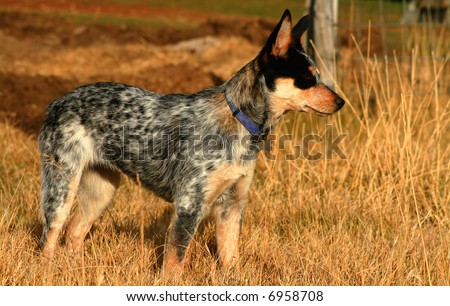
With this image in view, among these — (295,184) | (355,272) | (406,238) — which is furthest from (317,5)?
(355,272)

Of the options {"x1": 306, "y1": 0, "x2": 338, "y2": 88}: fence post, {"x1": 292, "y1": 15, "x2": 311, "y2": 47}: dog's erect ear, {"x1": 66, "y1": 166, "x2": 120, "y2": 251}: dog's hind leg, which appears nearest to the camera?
{"x1": 292, "y1": 15, "x2": 311, "y2": 47}: dog's erect ear

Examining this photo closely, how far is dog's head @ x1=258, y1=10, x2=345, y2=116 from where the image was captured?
17.2 feet

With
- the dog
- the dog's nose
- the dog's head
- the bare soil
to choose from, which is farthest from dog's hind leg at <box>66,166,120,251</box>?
the bare soil

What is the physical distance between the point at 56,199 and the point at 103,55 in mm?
9018

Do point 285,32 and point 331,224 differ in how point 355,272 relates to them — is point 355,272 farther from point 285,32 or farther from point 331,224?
point 285,32

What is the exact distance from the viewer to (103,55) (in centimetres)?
1430

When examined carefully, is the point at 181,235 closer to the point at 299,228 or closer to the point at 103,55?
the point at 299,228

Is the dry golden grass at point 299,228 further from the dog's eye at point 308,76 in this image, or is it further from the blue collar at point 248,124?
the dog's eye at point 308,76

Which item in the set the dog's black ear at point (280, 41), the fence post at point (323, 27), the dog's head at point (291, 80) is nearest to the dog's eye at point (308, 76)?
the dog's head at point (291, 80)

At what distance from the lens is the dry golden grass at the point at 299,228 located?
5.16m

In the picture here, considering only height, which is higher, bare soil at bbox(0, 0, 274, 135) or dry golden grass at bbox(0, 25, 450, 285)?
dry golden grass at bbox(0, 25, 450, 285)

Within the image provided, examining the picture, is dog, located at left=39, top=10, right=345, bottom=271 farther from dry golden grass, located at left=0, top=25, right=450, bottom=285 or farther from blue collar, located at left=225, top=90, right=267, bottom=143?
dry golden grass, located at left=0, top=25, right=450, bottom=285

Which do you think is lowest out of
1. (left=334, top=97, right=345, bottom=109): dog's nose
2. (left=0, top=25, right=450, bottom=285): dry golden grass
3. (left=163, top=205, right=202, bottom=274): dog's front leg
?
(left=0, top=25, right=450, bottom=285): dry golden grass
